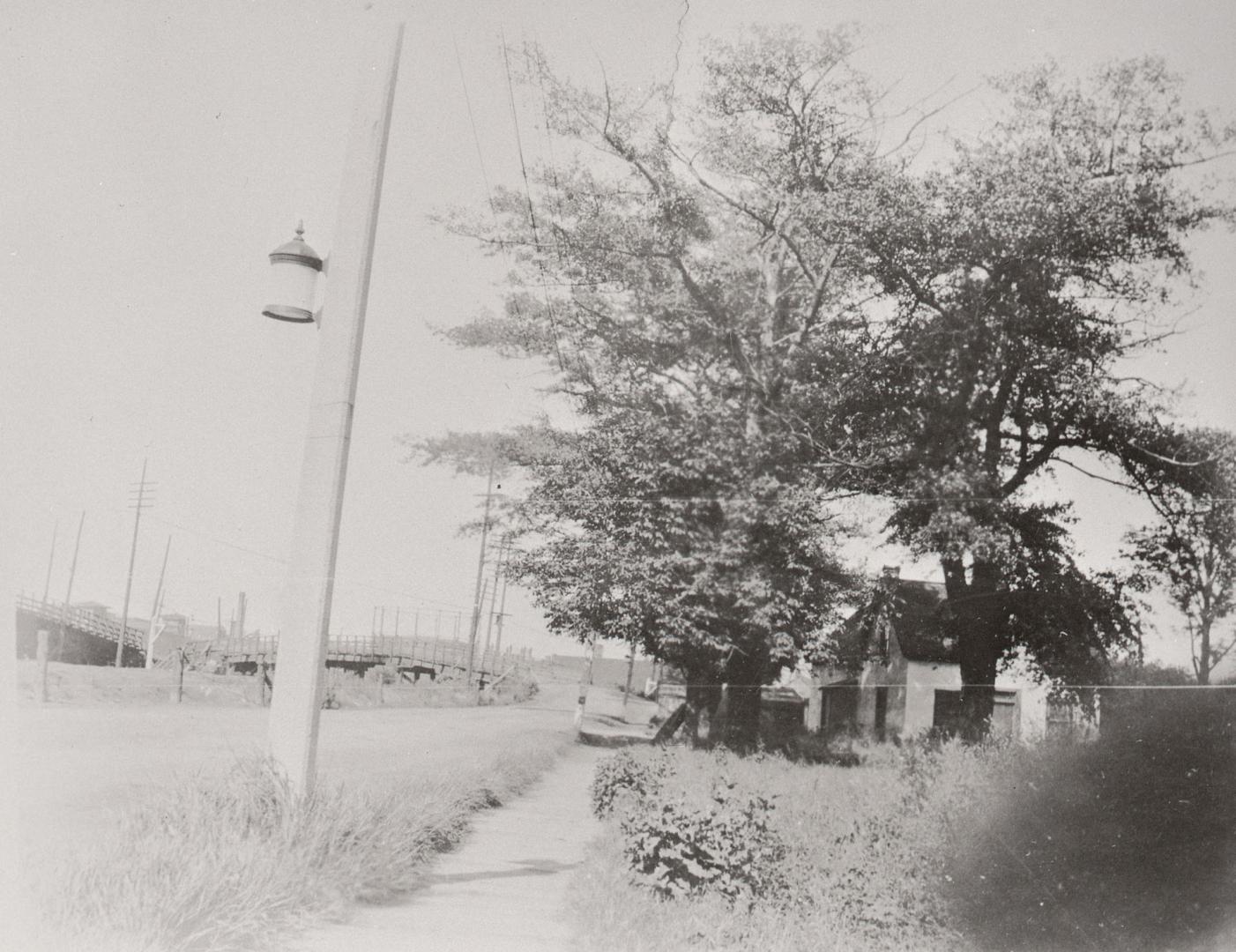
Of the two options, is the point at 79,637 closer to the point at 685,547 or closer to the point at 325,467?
the point at 685,547

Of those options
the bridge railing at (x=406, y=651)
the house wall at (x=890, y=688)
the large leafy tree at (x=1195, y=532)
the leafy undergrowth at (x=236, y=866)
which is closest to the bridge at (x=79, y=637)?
the bridge railing at (x=406, y=651)

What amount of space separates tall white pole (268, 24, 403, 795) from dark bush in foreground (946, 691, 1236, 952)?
21.6 feet

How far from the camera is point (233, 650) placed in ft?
139

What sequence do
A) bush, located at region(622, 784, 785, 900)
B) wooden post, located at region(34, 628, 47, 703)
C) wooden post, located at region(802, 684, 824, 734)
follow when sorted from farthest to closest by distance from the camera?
wooden post, located at region(34, 628, 47, 703), wooden post, located at region(802, 684, 824, 734), bush, located at region(622, 784, 785, 900)

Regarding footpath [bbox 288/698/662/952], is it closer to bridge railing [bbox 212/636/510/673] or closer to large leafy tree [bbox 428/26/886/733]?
large leafy tree [bbox 428/26/886/733]

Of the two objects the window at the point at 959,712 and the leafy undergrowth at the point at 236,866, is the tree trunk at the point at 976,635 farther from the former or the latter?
the leafy undergrowth at the point at 236,866

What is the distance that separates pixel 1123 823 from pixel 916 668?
2691mm

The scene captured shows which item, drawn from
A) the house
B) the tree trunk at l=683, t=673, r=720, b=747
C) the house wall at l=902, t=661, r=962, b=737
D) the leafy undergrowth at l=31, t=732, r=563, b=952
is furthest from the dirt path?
the house wall at l=902, t=661, r=962, b=737

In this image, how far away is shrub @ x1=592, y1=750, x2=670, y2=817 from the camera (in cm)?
956

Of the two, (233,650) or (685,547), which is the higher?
(685,547)

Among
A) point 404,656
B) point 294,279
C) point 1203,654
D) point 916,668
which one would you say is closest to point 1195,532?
point 1203,654

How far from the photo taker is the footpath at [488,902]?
4.56 meters

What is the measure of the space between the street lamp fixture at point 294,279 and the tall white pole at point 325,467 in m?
0.15

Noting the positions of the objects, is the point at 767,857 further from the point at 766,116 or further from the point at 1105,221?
Answer: the point at 766,116
